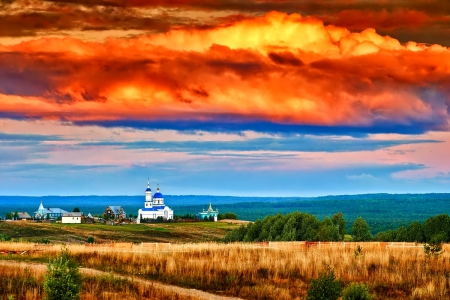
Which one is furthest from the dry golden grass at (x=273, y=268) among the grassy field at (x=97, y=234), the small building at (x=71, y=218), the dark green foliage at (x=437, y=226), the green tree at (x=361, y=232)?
the small building at (x=71, y=218)

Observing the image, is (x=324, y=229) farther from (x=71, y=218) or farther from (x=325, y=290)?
(x=71, y=218)

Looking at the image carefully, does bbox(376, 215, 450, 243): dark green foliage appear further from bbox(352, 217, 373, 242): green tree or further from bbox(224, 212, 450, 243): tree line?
bbox(352, 217, 373, 242): green tree

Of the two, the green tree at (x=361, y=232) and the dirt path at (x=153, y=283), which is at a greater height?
the green tree at (x=361, y=232)

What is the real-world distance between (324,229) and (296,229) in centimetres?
875

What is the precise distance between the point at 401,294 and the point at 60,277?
44.2ft

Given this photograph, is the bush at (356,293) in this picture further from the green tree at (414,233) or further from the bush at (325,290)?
the green tree at (414,233)

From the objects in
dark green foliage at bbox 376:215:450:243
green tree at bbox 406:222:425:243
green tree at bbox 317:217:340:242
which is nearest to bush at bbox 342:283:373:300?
green tree at bbox 317:217:340:242

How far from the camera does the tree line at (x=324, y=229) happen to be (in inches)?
2685

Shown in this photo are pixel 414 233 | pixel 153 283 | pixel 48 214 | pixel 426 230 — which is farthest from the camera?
pixel 48 214

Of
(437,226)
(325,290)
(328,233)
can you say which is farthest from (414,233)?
(325,290)

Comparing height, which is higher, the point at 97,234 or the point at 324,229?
the point at 324,229

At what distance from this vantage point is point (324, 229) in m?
68.0

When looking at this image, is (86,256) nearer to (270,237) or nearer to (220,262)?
(220,262)

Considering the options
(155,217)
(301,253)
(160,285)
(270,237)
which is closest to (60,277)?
(160,285)
